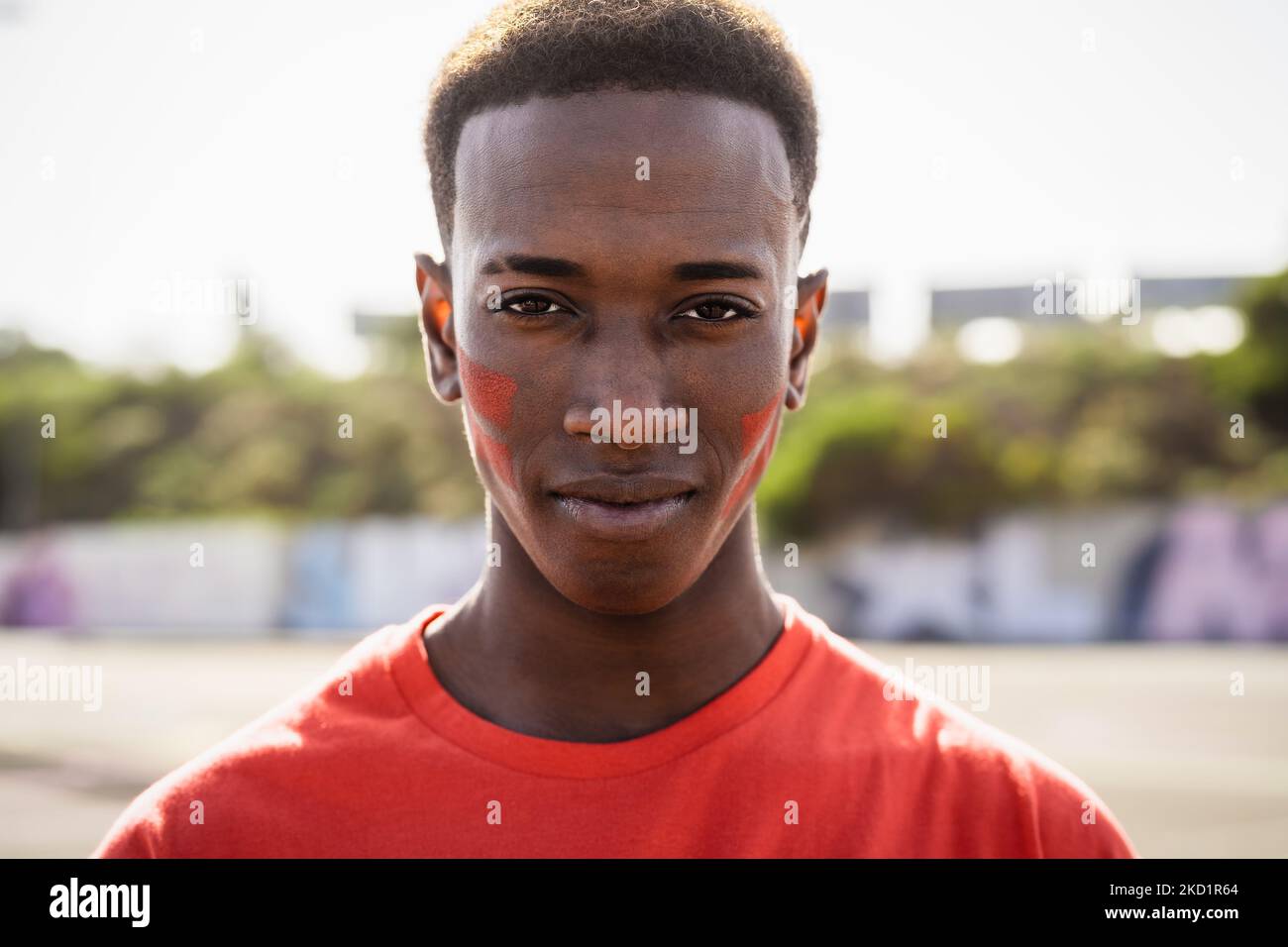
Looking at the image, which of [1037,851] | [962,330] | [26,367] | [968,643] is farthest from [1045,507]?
[26,367]

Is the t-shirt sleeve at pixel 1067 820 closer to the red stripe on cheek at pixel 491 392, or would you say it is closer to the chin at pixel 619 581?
the chin at pixel 619 581

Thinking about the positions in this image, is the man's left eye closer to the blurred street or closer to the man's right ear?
the man's right ear

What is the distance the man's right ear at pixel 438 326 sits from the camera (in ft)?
8.88

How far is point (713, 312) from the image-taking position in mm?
2393

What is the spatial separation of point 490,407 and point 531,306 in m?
0.22

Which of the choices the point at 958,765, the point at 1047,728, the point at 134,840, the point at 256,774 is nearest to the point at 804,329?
the point at 958,765

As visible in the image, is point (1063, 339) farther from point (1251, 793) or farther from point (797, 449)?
point (1251, 793)

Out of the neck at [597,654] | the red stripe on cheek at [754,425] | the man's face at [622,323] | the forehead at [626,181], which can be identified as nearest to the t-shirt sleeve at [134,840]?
the neck at [597,654]

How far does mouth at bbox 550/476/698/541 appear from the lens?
2.31 m

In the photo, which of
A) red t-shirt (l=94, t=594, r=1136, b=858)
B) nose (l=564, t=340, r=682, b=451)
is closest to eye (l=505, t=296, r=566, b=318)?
nose (l=564, t=340, r=682, b=451)

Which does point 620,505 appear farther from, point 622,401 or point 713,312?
point 713,312

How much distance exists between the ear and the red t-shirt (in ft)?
1.98

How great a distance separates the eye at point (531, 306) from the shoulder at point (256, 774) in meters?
0.83

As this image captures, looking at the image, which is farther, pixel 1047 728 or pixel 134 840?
pixel 1047 728
